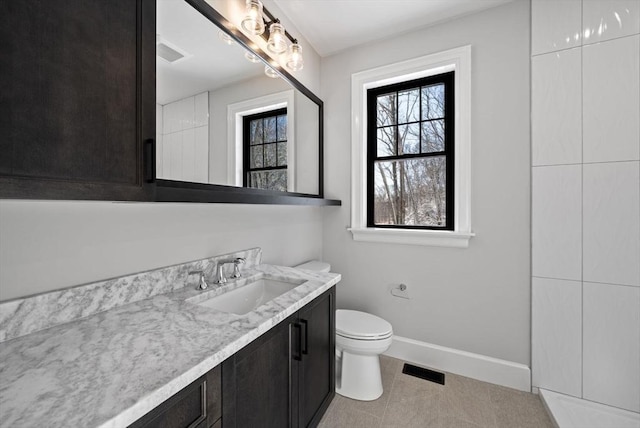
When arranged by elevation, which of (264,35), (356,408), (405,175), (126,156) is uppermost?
(264,35)

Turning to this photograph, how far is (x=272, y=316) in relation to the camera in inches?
40.6

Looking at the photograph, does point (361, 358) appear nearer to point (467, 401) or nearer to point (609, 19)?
point (467, 401)

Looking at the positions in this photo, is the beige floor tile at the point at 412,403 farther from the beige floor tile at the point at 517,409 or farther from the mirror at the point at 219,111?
the mirror at the point at 219,111

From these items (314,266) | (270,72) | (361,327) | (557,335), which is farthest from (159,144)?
(557,335)

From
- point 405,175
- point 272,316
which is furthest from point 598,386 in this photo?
point 272,316

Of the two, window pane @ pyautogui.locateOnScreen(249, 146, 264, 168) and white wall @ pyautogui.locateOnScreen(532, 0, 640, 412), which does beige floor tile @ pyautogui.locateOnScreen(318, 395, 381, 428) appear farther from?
window pane @ pyautogui.locateOnScreen(249, 146, 264, 168)

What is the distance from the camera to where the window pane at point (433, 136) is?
7.11ft

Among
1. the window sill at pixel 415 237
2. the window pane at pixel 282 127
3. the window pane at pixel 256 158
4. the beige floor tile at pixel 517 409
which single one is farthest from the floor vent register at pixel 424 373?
the window pane at pixel 282 127

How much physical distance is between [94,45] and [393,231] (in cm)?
204

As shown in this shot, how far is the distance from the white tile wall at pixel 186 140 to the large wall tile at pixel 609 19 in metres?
2.34

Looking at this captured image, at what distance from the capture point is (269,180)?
1.79 meters

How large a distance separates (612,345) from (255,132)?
255cm

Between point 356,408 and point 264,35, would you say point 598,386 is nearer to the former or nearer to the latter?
point 356,408

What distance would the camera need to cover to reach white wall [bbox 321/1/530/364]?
1.86 metres
